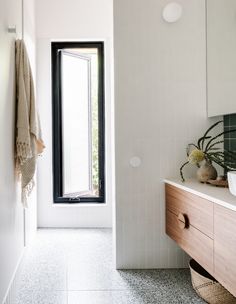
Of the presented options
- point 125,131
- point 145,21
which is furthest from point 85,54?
point 125,131

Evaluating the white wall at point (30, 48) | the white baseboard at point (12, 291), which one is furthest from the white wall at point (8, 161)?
the white wall at point (30, 48)

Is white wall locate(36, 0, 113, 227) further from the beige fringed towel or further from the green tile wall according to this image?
the green tile wall

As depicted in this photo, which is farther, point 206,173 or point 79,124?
point 79,124

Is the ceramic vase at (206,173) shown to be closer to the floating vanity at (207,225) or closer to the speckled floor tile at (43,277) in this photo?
the floating vanity at (207,225)

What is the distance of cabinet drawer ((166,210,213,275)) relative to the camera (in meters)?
1.65

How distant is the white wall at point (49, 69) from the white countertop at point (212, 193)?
57.7 inches

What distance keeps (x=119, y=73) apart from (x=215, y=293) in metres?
1.55

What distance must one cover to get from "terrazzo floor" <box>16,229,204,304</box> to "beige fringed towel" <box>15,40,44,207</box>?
0.53 metres

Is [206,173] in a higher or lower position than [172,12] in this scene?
lower

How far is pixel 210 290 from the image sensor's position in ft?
6.16

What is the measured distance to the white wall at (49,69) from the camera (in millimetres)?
3438

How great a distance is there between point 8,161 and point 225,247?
132cm

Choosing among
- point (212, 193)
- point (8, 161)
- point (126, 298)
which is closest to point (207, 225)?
point (212, 193)

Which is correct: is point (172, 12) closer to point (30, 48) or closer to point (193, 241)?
point (30, 48)
